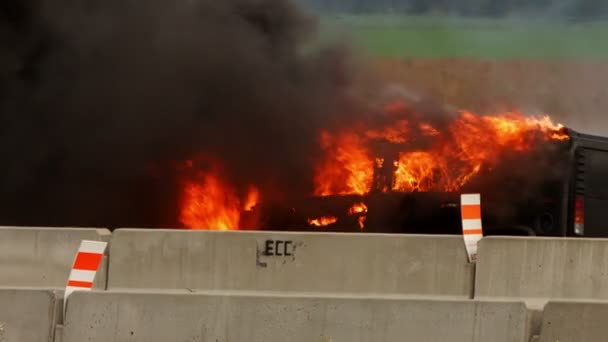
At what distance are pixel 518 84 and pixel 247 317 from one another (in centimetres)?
1521

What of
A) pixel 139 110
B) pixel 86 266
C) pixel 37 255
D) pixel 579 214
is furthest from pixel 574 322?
pixel 139 110

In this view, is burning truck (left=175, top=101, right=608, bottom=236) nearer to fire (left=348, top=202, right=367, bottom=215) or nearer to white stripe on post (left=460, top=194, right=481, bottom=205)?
fire (left=348, top=202, right=367, bottom=215)

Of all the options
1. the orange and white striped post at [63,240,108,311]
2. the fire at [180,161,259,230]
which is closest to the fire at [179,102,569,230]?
the fire at [180,161,259,230]

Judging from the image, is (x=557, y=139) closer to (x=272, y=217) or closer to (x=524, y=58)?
(x=272, y=217)

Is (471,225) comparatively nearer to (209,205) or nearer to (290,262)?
(290,262)

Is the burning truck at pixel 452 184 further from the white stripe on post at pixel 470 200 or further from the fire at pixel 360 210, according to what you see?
the white stripe on post at pixel 470 200

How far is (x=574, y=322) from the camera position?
396 inches

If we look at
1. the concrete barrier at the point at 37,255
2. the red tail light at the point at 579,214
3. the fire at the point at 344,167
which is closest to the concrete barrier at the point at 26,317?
the concrete barrier at the point at 37,255

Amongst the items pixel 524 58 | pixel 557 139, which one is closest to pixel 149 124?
pixel 557 139

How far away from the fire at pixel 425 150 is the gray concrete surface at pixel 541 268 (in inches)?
199

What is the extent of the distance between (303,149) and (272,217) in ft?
6.13

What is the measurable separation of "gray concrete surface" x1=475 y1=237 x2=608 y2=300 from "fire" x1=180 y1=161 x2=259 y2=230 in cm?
668

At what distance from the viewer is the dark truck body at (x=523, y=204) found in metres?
17.2

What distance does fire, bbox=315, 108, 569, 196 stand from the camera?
57.2 feet
